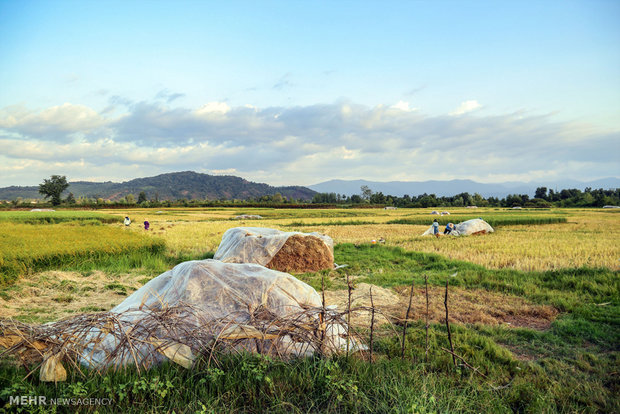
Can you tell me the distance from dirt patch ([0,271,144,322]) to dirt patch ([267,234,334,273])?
4.54 metres

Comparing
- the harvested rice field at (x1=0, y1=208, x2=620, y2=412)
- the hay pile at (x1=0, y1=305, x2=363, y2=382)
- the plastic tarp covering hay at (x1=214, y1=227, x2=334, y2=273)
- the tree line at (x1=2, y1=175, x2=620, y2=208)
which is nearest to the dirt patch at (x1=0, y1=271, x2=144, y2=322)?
the harvested rice field at (x1=0, y1=208, x2=620, y2=412)

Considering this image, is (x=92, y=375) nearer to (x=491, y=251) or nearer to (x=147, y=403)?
(x=147, y=403)

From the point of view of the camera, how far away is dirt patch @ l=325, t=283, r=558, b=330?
644 centimetres

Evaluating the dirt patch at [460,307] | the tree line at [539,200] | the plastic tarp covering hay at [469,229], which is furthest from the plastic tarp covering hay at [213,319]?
the tree line at [539,200]

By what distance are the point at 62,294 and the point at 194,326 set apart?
661cm

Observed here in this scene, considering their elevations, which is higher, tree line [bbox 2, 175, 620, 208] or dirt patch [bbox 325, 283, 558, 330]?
tree line [bbox 2, 175, 620, 208]

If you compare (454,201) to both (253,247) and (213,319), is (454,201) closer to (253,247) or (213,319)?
(253,247)

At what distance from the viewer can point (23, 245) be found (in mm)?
11734

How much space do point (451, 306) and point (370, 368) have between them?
4.31 meters

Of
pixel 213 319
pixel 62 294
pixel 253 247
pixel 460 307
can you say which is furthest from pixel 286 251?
pixel 213 319

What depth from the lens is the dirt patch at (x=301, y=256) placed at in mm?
11469

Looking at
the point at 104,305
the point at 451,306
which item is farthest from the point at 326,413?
the point at 104,305

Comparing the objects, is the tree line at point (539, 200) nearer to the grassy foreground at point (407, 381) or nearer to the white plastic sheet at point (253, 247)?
the white plastic sheet at point (253, 247)

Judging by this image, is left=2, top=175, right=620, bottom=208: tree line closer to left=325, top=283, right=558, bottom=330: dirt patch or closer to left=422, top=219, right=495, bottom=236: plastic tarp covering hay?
left=422, top=219, right=495, bottom=236: plastic tarp covering hay
